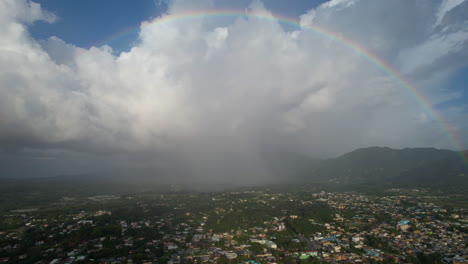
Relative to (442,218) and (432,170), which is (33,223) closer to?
(442,218)

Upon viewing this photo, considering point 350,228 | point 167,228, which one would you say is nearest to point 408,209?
point 350,228

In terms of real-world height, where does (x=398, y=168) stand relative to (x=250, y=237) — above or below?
above

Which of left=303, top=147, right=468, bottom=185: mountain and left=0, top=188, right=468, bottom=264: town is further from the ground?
left=303, top=147, right=468, bottom=185: mountain

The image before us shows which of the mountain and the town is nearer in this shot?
the town

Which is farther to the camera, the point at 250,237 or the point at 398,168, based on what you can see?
the point at 398,168
